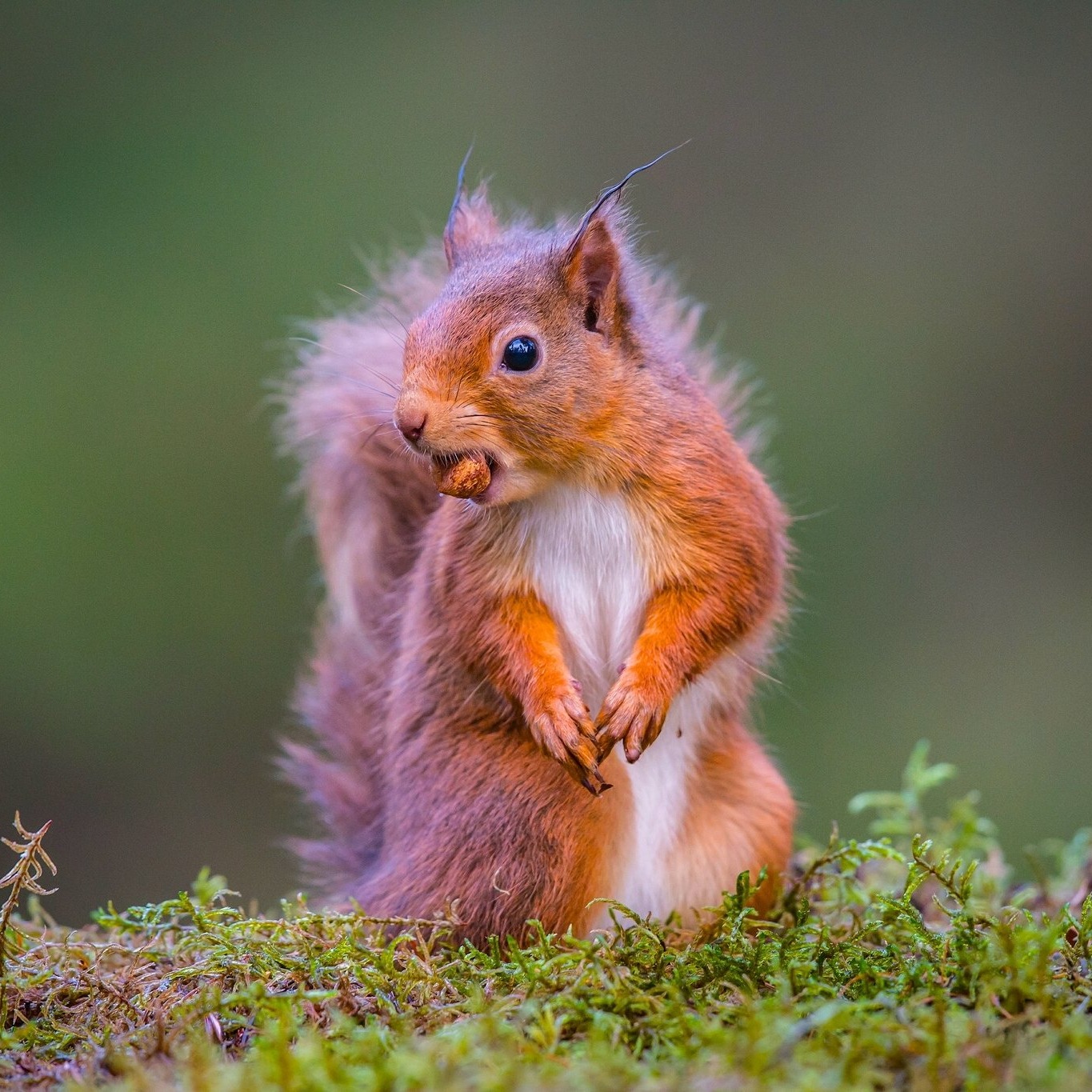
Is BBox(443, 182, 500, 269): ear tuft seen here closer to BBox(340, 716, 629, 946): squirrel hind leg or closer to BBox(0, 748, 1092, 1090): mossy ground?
BBox(340, 716, 629, 946): squirrel hind leg

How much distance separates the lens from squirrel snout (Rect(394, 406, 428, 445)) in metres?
1.55

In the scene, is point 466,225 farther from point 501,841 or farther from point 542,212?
point 542,212

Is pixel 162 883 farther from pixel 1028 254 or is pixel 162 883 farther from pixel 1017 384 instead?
pixel 1028 254

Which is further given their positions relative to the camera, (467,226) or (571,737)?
(467,226)

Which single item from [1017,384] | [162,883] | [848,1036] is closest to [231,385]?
[162,883]

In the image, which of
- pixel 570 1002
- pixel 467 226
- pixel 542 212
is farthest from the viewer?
pixel 542 212

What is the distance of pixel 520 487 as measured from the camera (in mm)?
1656

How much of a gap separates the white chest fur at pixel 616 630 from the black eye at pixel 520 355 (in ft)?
0.59

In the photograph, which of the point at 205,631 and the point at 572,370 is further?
the point at 205,631

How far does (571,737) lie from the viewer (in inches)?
62.7

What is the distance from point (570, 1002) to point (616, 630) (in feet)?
2.04

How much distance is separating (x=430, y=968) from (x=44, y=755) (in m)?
2.88

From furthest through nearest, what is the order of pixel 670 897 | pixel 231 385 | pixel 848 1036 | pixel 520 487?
pixel 231 385
pixel 670 897
pixel 520 487
pixel 848 1036

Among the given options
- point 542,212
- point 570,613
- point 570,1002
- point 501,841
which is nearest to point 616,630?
point 570,613
